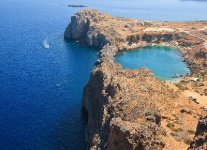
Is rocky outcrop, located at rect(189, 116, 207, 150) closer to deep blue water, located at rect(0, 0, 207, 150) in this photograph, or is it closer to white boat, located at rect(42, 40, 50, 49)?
deep blue water, located at rect(0, 0, 207, 150)

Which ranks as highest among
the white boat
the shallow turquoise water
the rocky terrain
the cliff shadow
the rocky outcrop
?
the rocky outcrop

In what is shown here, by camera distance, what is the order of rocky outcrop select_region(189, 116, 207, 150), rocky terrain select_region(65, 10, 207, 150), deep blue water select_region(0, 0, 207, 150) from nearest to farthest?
rocky outcrop select_region(189, 116, 207, 150)
rocky terrain select_region(65, 10, 207, 150)
deep blue water select_region(0, 0, 207, 150)

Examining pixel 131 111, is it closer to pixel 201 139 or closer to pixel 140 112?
pixel 140 112

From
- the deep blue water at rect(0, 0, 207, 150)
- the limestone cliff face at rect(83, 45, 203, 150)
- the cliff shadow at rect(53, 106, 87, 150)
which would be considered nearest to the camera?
the limestone cliff face at rect(83, 45, 203, 150)

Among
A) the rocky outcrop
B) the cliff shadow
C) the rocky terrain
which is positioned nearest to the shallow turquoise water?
the rocky terrain

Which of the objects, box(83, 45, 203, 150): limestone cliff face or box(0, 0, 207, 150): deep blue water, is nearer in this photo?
box(83, 45, 203, 150): limestone cliff face

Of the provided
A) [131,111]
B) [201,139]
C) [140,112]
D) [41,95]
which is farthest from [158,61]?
[201,139]

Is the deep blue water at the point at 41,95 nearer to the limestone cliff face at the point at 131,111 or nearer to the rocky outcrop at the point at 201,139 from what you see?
the limestone cliff face at the point at 131,111

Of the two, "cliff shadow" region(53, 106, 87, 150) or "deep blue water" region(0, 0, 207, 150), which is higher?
"deep blue water" region(0, 0, 207, 150)
